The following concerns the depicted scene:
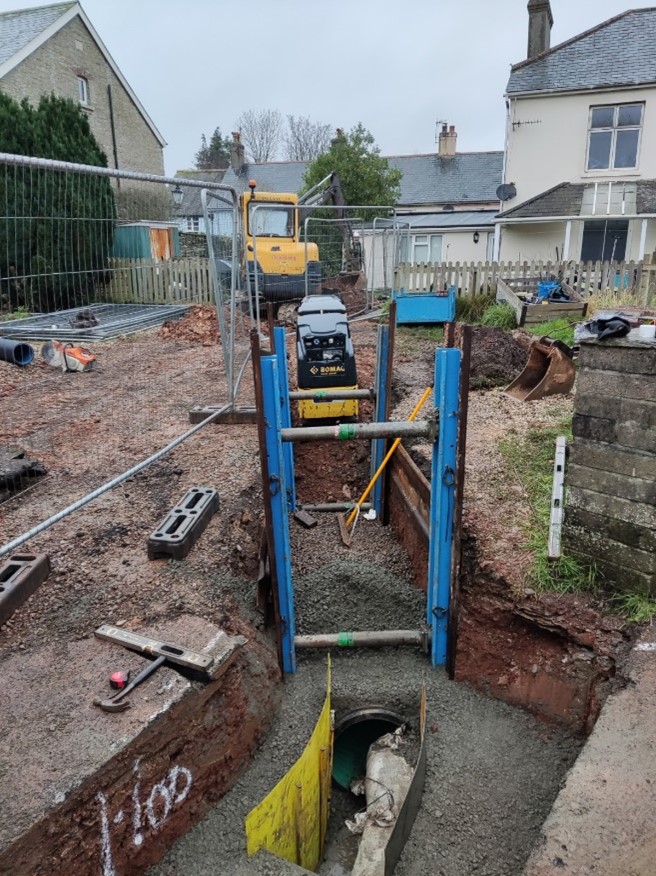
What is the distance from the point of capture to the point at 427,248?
24.1 metres

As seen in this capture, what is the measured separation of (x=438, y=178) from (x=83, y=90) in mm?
16309

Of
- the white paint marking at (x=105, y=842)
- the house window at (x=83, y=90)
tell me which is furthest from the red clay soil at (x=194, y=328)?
the house window at (x=83, y=90)

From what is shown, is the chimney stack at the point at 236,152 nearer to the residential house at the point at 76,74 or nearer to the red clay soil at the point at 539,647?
the residential house at the point at 76,74

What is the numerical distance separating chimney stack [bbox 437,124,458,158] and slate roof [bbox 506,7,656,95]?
42.6 feet

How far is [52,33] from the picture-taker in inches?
722

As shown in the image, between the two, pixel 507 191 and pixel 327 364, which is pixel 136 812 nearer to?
pixel 327 364

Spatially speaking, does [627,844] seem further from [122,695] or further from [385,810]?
[122,695]

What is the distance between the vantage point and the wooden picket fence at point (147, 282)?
6.33m

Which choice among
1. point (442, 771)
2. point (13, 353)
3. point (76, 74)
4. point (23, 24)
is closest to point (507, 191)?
point (76, 74)

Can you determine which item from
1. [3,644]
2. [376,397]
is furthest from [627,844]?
[376,397]

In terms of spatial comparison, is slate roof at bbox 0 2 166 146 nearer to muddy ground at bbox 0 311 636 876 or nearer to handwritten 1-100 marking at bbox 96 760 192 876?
muddy ground at bbox 0 311 636 876

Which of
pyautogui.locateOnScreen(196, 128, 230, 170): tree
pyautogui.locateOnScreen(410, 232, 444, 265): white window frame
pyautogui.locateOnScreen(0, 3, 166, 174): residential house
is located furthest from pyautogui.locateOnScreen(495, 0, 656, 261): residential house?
pyautogui.locateOnScreen(196, 128, 230, 170): tree

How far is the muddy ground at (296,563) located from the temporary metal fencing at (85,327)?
5 cm

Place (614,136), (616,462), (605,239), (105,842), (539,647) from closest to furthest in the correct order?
(105,842) < (616,462) < (539,647) < (614,136) < (605,239)
